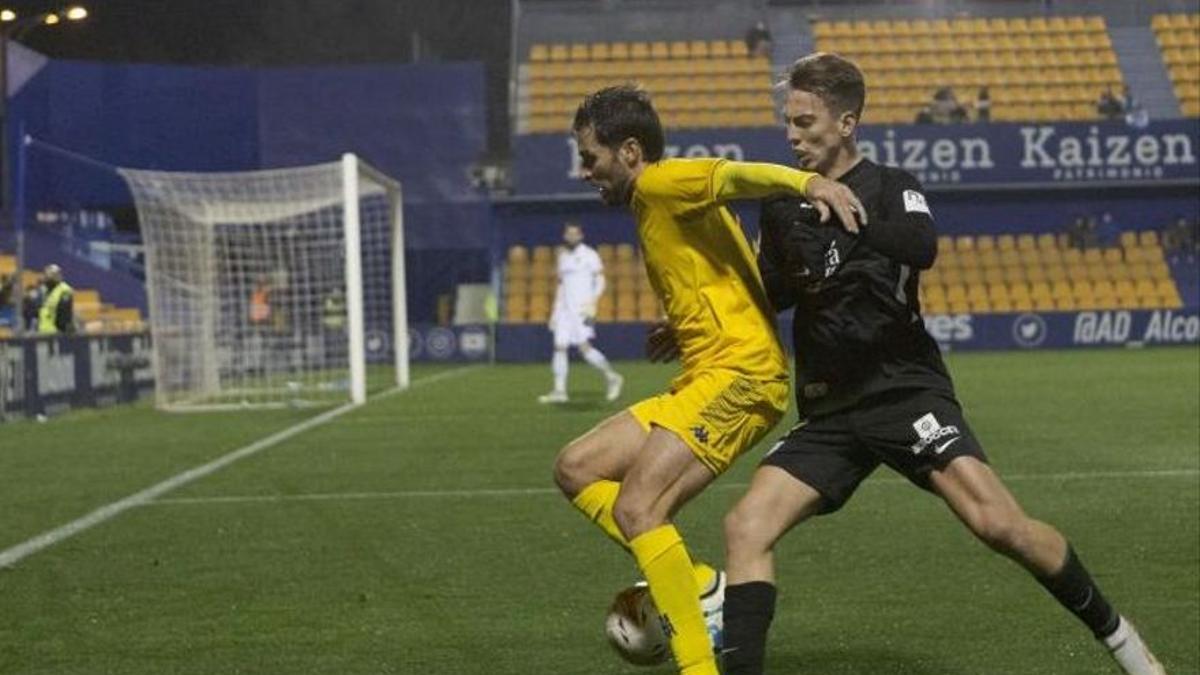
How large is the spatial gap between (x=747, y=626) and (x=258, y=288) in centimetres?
2175

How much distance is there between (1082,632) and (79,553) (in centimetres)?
496

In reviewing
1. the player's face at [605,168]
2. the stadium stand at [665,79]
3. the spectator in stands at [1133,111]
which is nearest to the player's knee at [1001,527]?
the player's face at [605,168]

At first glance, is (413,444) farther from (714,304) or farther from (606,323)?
(606,323)

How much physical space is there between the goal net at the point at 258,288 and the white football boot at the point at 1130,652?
16.4 metres

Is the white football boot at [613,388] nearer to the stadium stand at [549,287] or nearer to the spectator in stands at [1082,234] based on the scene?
the stadium stand at [549,287]

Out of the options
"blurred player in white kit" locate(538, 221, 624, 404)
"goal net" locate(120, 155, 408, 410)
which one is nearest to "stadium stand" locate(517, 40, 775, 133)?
"goal net" locate(120, 155, 408, 410)

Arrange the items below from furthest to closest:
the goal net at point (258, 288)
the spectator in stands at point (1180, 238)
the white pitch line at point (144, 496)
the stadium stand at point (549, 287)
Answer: the spectator in stands at point (1180, 238), the stadium stand at point (549, 287), the goal net at point (258, 288), the white pitch line at point (144, 496)

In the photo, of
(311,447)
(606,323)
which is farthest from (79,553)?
(606,323)

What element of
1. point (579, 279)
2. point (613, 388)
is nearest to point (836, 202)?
point (613, 388)

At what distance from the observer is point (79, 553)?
9297mm

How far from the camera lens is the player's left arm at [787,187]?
4.84m

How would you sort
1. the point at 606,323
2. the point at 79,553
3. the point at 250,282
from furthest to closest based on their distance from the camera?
the point at 606,323 → the point at 250,282 → the point at 79,553

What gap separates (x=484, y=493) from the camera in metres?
11.7

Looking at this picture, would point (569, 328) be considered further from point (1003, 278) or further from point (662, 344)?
point (1003, 278)
